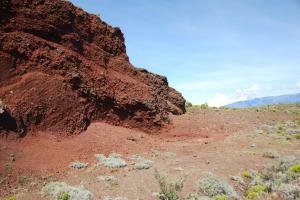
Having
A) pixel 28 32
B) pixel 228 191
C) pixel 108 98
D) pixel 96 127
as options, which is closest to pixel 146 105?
pixel 108 98

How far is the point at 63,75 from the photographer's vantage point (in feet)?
62.0

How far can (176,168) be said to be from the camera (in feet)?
48.6

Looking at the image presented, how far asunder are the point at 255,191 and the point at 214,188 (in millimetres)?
1527

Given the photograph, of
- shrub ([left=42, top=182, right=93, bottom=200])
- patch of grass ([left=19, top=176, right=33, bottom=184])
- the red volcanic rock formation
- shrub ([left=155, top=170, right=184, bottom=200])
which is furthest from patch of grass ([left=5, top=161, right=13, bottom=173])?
shrub ([left=155, top=170, right=184, bottom=200])

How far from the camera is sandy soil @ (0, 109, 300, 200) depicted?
12.6 m

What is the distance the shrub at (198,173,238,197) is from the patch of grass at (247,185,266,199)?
1.82ft

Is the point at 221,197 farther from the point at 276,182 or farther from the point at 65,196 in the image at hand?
the point at 65,196

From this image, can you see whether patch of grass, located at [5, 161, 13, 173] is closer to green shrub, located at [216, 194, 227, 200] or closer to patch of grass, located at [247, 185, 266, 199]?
green shrub, located at [216, 194, 227, 200]

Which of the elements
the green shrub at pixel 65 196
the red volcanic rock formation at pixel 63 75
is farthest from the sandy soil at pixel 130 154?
the red volcanic rock formation at pixel 63 75

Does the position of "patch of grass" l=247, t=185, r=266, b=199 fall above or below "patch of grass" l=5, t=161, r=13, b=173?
below

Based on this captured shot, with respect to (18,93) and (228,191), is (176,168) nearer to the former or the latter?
(228,191)

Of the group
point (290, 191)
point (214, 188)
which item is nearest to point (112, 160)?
point (214, 188)

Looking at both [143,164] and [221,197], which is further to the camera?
[143,164]

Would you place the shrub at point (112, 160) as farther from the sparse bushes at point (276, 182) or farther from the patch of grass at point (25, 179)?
the sparse bushes at point (276, 182)
